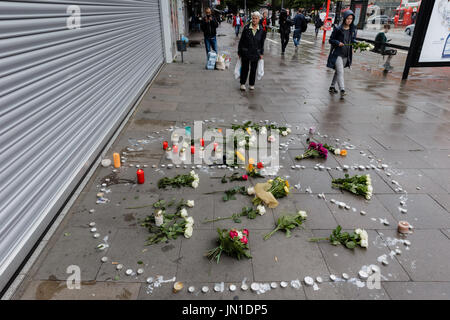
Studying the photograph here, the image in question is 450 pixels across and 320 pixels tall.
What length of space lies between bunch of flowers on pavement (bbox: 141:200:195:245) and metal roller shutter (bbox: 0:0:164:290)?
1082 mm

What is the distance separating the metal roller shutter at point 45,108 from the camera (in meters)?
2.48

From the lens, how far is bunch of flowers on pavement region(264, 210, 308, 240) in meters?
3.08

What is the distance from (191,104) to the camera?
290 inches

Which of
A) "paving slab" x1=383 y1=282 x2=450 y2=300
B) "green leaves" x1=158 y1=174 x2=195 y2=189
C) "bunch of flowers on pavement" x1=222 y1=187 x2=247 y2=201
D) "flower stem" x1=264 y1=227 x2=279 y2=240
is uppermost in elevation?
"green leaves" x1=158 y1=174 x2=195 y2=189

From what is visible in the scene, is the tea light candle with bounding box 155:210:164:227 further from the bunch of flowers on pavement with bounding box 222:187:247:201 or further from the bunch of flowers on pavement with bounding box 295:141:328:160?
the bunch of flowers on pavement with bounding box 295:141:328:160

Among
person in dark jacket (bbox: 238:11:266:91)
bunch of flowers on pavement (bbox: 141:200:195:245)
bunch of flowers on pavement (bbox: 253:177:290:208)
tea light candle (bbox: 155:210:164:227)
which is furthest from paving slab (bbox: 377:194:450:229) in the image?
person in dark jacket (bbox: 238:11:266:91)

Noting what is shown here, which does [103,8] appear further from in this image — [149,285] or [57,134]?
[149,285]

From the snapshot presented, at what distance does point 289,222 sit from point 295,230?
4.1 inches

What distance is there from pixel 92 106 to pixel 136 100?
3.05 metres

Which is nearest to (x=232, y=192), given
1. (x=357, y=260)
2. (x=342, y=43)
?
(x=357, y=260)

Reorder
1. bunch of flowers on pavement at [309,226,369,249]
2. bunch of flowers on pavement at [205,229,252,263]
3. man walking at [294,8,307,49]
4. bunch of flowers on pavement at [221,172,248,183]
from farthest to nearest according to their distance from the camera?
man walking at [294,8,307,49] → bunch of flowers on pavement at [221,172,248,183] → bunch of flowers on pavement at [309,226,369,249] → bunch of flowers on pavement at [205,229,252,263]

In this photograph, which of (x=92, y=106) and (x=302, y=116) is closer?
(x=92, y=106)

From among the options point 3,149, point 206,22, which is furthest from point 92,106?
point 206,22

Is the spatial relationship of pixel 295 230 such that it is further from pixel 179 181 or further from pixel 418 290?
pixel 179 181
